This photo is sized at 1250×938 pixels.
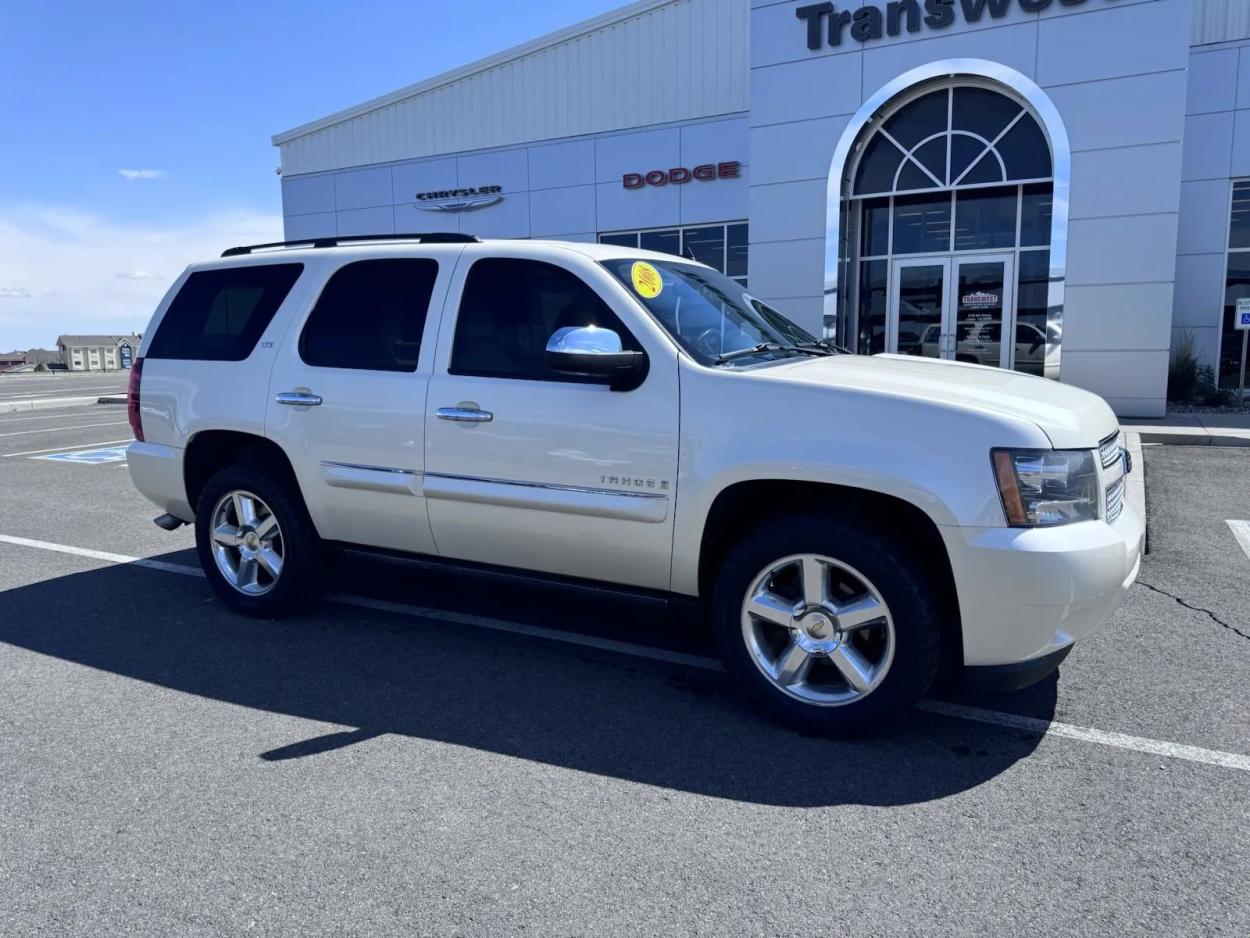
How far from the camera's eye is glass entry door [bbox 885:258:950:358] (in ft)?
50.4

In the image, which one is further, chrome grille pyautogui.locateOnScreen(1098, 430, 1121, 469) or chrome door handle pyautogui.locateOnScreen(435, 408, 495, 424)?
chrome door handle pyautogui.locateOnScreen(435, 408, 495, 424)

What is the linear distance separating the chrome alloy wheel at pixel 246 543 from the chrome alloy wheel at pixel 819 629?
271 cm

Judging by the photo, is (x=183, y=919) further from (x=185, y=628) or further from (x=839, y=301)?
(x=839, y=301)

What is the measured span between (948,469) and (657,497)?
3.76ft

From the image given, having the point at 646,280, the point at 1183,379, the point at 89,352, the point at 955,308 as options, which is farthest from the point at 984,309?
the point at 89,352

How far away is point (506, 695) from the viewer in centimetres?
400

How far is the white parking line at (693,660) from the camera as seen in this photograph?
340 centimetres

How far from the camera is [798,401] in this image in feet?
11.6

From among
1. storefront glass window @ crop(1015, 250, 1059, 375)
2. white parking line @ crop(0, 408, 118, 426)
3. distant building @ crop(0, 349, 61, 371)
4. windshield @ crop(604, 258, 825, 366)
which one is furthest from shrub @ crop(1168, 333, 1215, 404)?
distant building @ crop(0, 349, 61, 371)

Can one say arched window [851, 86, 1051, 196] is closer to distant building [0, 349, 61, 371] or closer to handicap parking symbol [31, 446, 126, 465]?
Answer: handicap parking symbol [31, 446, 126, 465]

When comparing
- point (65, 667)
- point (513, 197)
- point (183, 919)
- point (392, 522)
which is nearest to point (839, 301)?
point (513, 197)

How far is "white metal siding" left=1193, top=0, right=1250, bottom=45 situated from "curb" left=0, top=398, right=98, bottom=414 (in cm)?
2582

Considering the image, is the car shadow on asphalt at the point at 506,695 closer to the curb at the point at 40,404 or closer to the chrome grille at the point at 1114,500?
the chrome grille at the point at 1114,500

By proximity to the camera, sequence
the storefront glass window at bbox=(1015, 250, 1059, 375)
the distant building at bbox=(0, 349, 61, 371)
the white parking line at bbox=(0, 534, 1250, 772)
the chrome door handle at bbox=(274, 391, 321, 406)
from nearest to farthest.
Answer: the white parking line at bbox=(0, 534, 1250, 772), the chrome door handle at bbox=(274, 391, 321, 406), the storefront glass window at bbox=(1015, 250, 1059, 375), the distant building at bbox=(0, 349, 61, 371)
